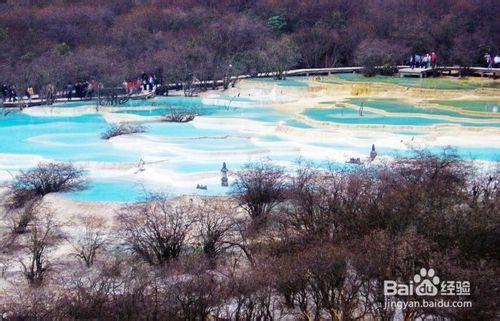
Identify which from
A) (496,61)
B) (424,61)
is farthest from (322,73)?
(496,61)

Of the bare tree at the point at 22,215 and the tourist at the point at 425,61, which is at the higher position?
the tourist at the point at 425,61

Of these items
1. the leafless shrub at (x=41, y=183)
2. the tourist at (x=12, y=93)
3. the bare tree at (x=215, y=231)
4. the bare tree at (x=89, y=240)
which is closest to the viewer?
the bare tree at (x=215, y=231)

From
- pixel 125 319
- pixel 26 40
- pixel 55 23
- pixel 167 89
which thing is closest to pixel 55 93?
pixel 167 89

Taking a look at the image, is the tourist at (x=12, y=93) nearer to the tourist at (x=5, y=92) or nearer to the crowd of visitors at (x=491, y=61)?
the tourist at (x=5, y=92)

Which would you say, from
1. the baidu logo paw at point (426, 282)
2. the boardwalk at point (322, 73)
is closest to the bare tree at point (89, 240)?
the baidu logo paw at point (426, 282)

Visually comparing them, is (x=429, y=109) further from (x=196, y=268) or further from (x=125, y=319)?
(x=125, y=319)

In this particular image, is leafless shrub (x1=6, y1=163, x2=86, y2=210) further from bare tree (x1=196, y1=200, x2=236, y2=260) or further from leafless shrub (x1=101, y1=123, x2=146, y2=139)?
leafless shrub (x1=101, y1=123, x2=146, y2=139)

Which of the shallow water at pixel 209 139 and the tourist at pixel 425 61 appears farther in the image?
the tourist at pixel 425 61
